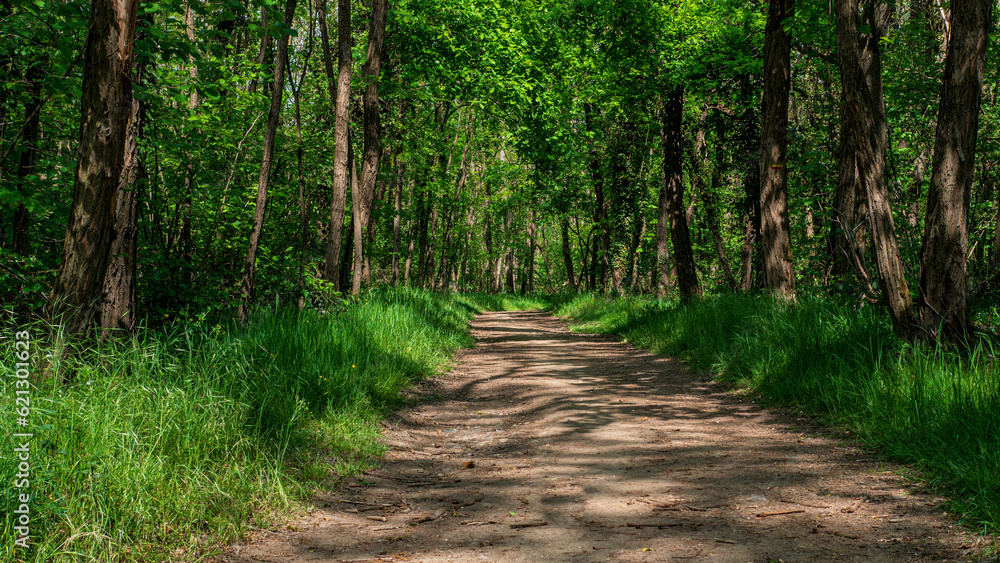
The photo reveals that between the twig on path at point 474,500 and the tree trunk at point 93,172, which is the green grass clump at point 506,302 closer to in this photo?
the twig on path at point 474,500

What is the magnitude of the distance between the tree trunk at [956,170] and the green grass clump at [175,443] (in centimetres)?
553

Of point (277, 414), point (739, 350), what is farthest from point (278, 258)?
point (739, 350)

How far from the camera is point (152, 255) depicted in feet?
27.3

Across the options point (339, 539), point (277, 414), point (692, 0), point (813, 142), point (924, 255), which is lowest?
point (339, 539)

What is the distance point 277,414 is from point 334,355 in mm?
2100

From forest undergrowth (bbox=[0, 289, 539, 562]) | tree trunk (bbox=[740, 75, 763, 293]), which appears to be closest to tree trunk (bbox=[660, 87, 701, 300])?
tree trunk (bbox=[740, 75, 763, 293])

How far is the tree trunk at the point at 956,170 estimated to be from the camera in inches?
231

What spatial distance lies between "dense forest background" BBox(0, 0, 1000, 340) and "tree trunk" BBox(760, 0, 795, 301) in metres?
0.04

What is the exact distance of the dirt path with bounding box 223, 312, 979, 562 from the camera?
3.29m

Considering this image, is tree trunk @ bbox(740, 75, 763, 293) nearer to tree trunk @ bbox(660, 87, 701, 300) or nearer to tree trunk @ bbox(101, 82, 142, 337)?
tree trunk @ bbox(660, 87, 701, 300)

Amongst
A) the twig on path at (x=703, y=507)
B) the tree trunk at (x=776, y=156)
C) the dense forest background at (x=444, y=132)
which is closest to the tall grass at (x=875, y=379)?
the tree trunk at (x=776, y=156)

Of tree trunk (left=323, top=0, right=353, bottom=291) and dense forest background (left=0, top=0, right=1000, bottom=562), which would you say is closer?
dense forest background (left=0, top=0, right=1000, bottom=562)

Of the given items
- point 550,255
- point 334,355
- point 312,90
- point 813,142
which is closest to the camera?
point 334,355

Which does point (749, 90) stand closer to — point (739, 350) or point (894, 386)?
point (739, 350)
